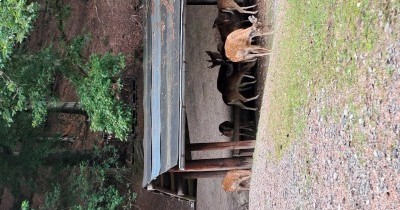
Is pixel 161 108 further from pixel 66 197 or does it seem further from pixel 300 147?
pixel 66 197

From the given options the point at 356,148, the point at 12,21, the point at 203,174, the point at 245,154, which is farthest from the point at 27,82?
the point at 356,148

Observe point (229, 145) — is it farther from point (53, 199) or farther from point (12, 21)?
point (53, 199)

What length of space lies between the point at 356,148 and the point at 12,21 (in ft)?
28.1

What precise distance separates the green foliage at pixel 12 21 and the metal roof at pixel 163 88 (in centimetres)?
298

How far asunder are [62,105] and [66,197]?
9.59 feet

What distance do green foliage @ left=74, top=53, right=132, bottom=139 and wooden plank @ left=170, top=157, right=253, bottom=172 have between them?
8.72 ft

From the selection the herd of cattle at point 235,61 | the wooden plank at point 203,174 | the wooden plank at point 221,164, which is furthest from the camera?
the wooden plank at point 203,174

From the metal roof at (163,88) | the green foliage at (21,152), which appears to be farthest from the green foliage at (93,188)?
the metal roof at (163,88)

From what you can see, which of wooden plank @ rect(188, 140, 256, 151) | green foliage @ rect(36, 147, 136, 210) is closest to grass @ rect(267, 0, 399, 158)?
wooden plank @ rect(188, 140, 256, 151)

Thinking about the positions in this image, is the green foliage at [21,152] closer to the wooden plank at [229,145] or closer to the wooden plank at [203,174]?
the wooden plank at [203,174]

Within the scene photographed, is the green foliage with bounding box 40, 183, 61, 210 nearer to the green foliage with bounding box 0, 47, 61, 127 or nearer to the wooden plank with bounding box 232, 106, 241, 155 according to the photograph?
the green foliage with bounding box 0, 47, 61, 127

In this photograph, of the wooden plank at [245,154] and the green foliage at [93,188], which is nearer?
the wooden plank at [245,154]

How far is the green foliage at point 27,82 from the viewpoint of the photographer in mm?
13742

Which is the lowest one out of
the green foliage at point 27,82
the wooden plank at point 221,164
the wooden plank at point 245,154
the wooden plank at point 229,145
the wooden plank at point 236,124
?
the wooden plank at point 221,164
